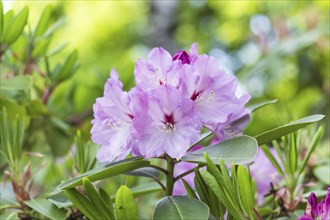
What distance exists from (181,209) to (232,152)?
4.1 inches

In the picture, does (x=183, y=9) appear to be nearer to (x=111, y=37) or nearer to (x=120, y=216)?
(x=111, y=37)

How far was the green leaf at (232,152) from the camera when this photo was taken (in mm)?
729

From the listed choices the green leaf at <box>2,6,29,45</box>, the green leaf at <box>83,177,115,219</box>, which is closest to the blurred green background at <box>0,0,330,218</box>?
the green leaf at <box>2,6,29,45</box>

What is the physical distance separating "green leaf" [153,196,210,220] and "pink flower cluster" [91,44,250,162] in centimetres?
7

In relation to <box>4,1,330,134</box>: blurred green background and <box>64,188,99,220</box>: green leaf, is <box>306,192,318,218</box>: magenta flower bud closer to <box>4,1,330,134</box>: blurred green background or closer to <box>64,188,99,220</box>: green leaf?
<box>64,188,99,220</box>: green leaf

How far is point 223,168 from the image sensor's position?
72cm

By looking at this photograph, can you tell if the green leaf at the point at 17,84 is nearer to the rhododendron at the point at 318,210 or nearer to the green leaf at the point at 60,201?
the green leaf at the point at 60,201

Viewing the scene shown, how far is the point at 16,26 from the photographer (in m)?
1.11

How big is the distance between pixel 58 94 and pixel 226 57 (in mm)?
4085

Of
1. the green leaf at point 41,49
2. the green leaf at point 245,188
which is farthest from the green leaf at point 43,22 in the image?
the green leaf at point 245,188

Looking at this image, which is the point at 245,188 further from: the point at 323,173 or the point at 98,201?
the point at 323,173

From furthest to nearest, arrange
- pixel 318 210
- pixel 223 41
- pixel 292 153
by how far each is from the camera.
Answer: pixel 223 41 → pixel 292 153 → pixel 318 210

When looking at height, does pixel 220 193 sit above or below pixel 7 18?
below

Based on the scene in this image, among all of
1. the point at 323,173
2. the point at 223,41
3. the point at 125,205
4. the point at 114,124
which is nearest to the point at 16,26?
the point at 114,124
